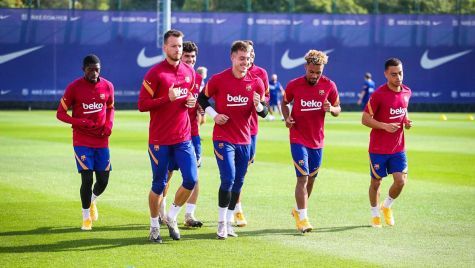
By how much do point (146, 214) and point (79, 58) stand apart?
1558 inches

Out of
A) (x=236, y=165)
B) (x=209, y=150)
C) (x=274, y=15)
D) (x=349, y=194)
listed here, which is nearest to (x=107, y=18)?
(x=274, y=15)

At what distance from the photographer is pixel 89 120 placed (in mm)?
12562

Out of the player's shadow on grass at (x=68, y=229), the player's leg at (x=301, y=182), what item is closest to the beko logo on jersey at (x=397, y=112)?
the player's leg at (x=301, y=182)

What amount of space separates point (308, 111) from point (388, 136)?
4.11 ft

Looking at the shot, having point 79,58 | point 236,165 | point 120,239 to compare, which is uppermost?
point 236,165

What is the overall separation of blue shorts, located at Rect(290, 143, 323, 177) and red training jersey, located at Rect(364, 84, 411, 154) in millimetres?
927

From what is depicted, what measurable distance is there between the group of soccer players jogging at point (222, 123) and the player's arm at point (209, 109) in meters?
0.01

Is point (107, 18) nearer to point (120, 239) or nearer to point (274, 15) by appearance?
point (274, 15)

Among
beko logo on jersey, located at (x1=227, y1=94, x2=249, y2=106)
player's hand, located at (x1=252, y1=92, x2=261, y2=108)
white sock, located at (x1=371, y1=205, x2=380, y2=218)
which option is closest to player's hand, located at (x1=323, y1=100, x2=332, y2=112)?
player's hand, located at (x1=252, y1=92, x2=261, y2=108)

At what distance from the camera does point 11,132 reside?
106ft

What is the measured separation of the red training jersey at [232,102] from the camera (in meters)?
12.0

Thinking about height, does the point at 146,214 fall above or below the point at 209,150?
above

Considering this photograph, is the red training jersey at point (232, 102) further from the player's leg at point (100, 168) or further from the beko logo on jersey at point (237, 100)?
the player's leg at point (100, 168)

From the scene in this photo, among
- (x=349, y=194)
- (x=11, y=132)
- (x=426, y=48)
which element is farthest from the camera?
(x=426, y=48)
